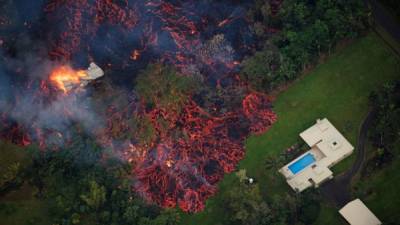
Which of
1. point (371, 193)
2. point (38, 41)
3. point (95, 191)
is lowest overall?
point (95, 191)

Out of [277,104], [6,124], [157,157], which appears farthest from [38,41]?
[277,104]

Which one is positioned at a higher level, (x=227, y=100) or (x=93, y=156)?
(x=227, y=100)

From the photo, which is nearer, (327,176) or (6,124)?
(327,176)

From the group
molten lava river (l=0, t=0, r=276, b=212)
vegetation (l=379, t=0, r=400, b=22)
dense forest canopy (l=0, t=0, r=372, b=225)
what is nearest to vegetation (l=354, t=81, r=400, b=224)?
dense forest canopy (l=0, t=0, r=372, b=225)

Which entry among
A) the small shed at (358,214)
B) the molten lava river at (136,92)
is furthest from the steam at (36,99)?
the small shed at (358,214)

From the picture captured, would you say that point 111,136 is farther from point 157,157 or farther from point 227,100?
point 227,100

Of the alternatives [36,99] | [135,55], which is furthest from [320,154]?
[36,99]

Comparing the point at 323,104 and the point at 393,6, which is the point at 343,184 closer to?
the point at 323,104
